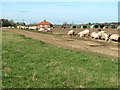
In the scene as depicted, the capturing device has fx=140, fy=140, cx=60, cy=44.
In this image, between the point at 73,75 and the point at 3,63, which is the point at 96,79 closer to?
the point at 73,75

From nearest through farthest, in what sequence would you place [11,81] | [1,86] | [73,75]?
[1,86], [11,81], [73,75]

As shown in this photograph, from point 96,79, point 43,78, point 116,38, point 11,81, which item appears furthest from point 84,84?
point 116,38

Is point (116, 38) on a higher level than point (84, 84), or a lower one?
higher

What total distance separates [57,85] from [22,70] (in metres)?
3.07

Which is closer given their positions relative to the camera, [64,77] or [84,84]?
[84,84]

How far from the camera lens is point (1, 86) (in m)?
7.03

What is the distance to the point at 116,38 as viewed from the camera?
29734 millimetres

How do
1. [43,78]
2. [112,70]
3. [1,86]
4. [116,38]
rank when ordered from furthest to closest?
[116,38] → [112,70] → [43,78] → [1,86]

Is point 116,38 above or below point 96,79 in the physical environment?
above

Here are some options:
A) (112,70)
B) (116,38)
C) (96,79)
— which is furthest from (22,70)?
(116,38)

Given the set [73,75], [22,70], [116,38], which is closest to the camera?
[73,75]

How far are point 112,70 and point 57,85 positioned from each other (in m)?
4.86

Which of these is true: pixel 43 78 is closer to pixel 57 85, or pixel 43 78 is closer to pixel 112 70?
pixel 57 85

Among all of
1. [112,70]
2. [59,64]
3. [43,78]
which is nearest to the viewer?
[43,78]
